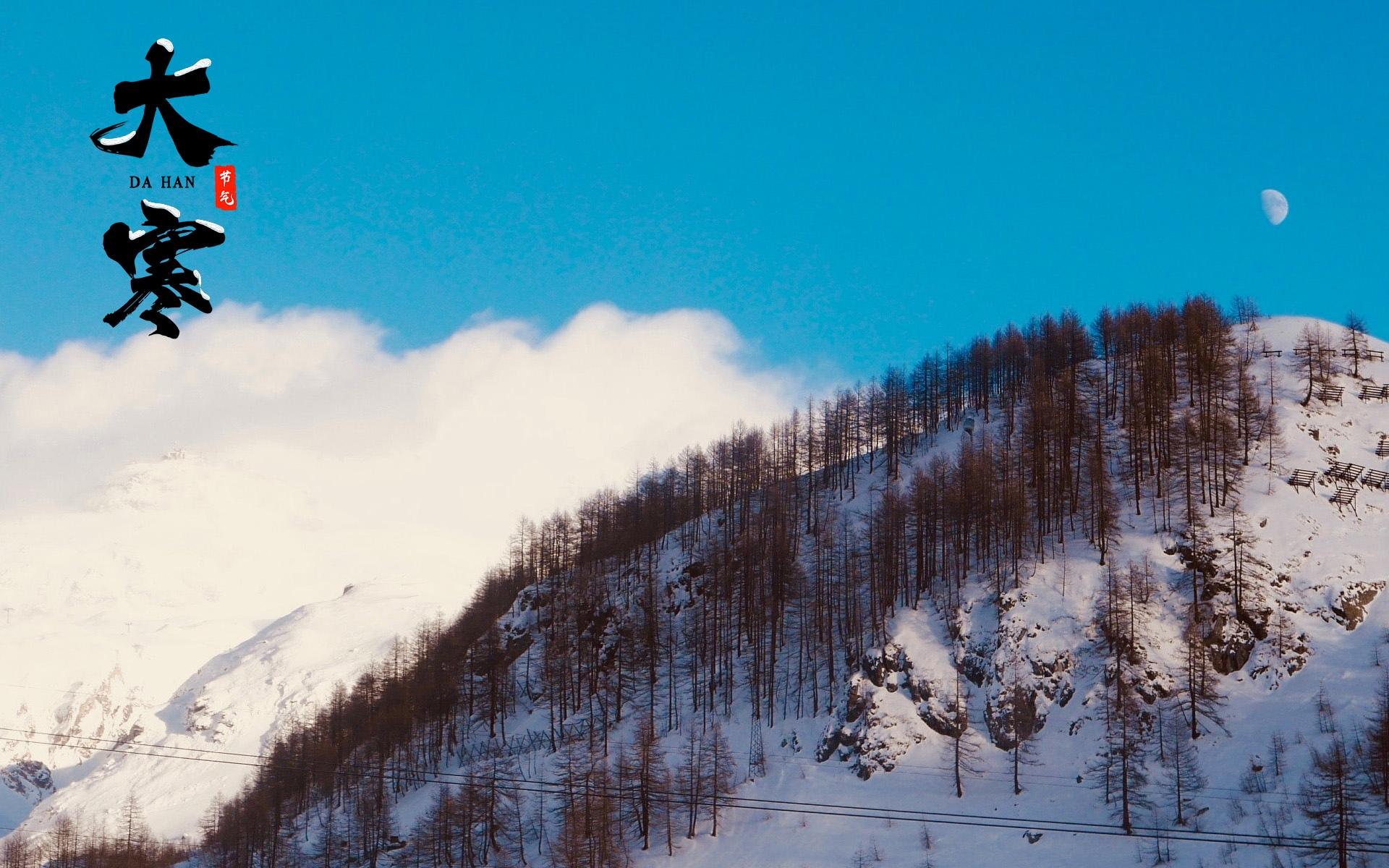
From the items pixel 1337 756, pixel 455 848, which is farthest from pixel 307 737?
pixel 1337 756

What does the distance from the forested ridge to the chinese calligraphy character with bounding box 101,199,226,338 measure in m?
64.5

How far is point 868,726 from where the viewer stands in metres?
101

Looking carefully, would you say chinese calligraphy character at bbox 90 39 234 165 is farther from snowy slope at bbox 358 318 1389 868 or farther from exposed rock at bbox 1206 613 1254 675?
exposed rock at bbox 1206 613 1254 675

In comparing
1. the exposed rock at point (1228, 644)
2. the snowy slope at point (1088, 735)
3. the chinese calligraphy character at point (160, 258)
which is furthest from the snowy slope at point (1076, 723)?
the chinese calligraphy character at point (160, 258)

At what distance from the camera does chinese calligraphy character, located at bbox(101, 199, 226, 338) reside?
39.9 m

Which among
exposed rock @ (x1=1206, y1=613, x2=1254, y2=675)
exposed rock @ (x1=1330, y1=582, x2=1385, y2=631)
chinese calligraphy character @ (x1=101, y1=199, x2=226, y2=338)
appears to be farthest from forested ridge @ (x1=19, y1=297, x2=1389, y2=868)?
chinese calligraphy character @ (x1=101, y1=199, x2=226, y2=338)

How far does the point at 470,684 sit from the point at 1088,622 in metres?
78.8

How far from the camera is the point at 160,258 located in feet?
132

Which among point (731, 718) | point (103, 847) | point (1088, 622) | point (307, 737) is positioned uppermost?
point (1088, 622)

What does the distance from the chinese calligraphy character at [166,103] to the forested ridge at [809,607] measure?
68.0m

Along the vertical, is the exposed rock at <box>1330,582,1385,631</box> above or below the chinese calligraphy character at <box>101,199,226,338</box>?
below

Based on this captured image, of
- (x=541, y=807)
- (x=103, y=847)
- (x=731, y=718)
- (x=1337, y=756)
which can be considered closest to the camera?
(x=1337, y=756)

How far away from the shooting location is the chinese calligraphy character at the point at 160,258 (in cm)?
3991

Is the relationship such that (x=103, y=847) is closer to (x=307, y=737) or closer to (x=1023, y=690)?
(x=307, y=737)
